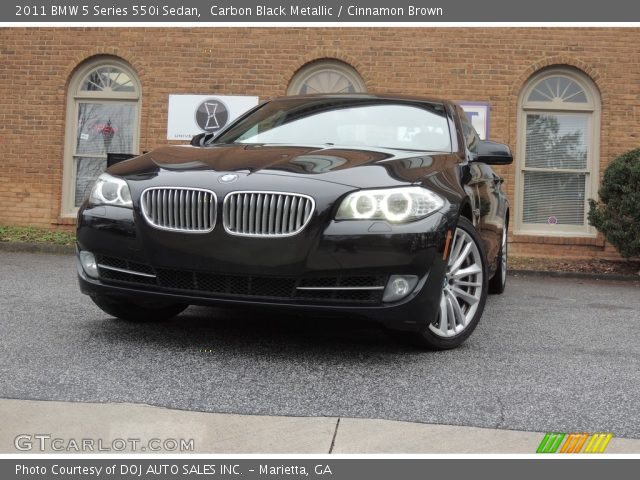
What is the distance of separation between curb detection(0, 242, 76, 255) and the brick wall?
1359 mm

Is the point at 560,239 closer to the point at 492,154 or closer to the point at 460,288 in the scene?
the point at 492,154

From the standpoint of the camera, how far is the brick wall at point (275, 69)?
1075 cm

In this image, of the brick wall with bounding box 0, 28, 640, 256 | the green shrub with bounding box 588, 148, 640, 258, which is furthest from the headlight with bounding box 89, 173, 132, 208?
the brick wall with bounding box 0, 28, 640, 256

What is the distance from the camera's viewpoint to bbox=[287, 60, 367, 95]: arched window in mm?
11312

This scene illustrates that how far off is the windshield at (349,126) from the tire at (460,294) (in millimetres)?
756

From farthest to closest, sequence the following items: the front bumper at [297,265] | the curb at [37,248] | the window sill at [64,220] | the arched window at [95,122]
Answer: the arched window at [95,122]
the window sill at [64,220]
the curb at [37,248]
the front bumper at [297,265]

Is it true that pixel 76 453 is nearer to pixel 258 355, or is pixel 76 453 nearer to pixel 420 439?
pixel 420 439

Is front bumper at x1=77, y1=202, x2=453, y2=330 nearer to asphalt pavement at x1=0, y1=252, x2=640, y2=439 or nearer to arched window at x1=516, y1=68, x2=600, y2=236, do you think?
asphalt pavement at x1=0, y1=252, x2=640, y2=439

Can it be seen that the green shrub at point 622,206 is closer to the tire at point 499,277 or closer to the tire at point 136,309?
the tire at point 499,277

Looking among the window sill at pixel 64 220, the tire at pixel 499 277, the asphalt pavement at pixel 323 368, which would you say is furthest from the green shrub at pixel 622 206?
the window sill at pixel 64 220

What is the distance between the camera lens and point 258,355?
3.92 m

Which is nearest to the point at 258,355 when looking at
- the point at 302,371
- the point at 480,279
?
the point at 302,371

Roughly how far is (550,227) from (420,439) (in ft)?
29.3

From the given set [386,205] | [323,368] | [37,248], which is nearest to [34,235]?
[37,248]
